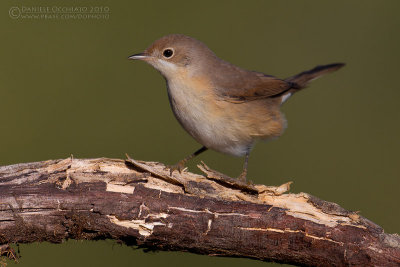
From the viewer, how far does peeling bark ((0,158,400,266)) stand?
367 cm

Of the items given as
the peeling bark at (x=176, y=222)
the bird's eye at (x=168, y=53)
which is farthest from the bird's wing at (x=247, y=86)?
→ the peeling bark at (x=176, y=222)

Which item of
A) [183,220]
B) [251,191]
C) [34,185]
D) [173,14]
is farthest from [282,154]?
[34,185]

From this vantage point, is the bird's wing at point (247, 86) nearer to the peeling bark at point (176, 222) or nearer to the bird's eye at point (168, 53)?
the bird's eye at point (168, 53)

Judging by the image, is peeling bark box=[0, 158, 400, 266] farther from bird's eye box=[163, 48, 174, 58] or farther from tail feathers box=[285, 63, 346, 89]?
tail feathers box=[285, 63, 346, 89]

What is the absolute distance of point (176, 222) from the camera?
370 cm

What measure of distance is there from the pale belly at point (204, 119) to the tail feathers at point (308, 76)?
46.0 inches

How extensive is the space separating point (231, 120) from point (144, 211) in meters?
1.42

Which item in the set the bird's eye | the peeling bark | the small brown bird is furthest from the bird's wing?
the peeling bark

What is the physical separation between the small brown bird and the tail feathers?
434 mm

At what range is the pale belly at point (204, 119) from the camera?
4.68 meters

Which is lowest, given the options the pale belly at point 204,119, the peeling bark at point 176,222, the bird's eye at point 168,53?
the peeling bark at point 176,222

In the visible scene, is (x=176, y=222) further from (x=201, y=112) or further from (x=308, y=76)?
(x=308, y=76)

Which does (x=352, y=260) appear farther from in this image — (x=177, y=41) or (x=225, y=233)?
(x=177, y=41)

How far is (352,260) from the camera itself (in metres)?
3.66
